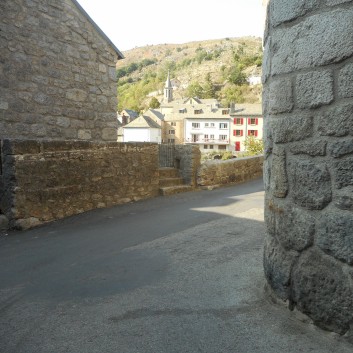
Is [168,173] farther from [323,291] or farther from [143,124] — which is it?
[143,124]

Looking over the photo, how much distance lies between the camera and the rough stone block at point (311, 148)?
2.30 m

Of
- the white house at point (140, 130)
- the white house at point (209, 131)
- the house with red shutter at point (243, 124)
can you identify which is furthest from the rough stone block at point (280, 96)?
the white house at point (140, 130)

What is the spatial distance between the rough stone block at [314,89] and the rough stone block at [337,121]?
0.08m

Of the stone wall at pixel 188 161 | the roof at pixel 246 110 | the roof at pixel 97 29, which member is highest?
the roof at pixel 246 110

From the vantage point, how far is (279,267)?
266 cm

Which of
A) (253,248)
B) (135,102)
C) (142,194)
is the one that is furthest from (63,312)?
(135,102)

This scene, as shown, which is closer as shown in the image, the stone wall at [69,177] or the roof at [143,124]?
the stone wall at [69,177]

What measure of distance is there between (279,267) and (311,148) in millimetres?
903

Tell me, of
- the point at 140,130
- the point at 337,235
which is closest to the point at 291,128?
the point at 337,235

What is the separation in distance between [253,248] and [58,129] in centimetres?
543

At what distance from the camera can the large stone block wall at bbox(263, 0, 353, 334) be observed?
2.18 meters

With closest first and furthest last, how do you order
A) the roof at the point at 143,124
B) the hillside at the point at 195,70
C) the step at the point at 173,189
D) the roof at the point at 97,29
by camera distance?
the roof at the point at 97,29 < the step at the point at 173,189 < the roof at the point at 143,124 < the hillside at the point at 195,70

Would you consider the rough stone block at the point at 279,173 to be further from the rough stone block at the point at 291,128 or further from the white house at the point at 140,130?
the white house at the point at 140,130

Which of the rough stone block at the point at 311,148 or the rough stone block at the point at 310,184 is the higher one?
the rough stone block at the point at 311,148
